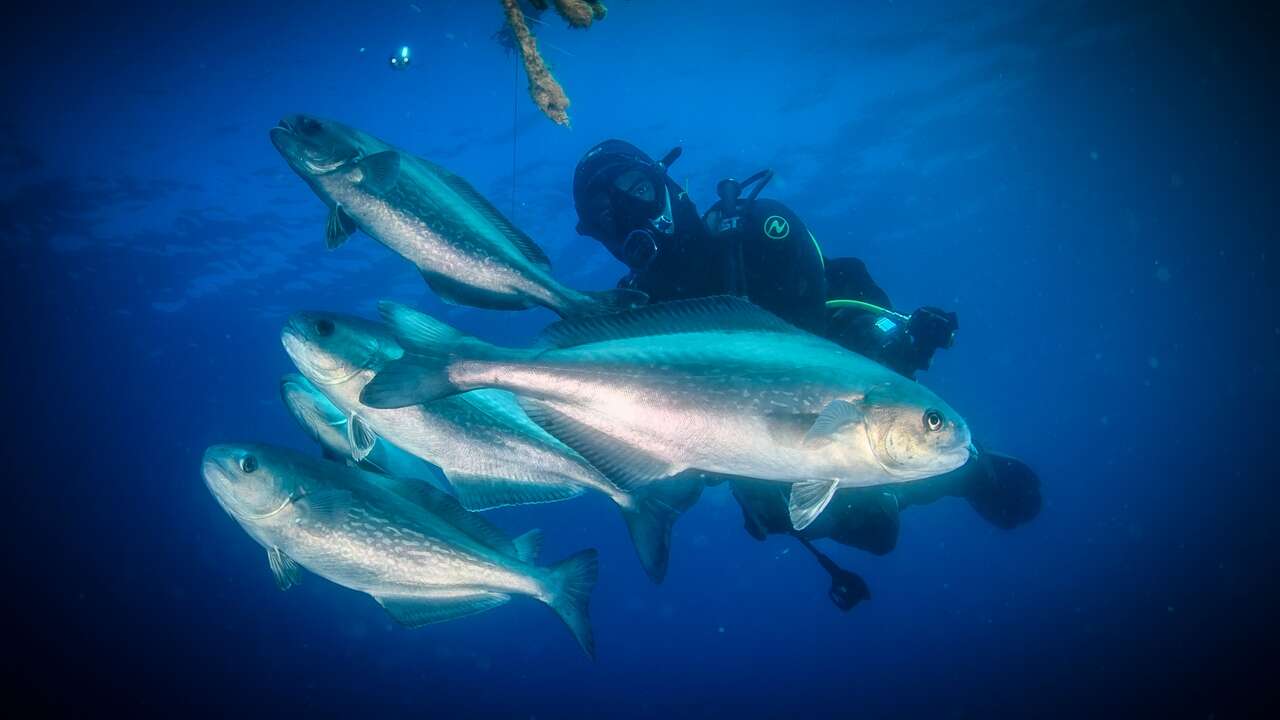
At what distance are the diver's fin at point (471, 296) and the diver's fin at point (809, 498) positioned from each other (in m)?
1.42

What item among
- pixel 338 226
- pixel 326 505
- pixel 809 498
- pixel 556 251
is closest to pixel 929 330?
pixel 809 498

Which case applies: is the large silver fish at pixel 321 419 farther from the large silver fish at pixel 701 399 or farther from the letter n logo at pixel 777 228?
the letter n logo at pixel 777 228

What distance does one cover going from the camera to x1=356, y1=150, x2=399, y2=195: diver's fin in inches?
87.0

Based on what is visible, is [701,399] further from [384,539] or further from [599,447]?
[384,539]

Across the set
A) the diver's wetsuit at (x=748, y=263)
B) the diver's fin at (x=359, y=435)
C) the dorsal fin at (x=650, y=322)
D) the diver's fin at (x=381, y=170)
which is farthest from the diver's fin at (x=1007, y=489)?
the diver's fin at (x=381, y=170)

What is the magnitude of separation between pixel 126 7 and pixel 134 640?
956 inches

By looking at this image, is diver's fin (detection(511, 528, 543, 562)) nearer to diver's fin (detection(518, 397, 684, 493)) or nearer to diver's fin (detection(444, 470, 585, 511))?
diver's fin (detection(444, 470, 585, 511))

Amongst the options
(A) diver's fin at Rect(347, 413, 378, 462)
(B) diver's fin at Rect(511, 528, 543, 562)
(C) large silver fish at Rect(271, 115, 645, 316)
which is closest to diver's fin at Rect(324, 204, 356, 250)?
(C) large silver fish at Rect(271, 115, 645, 316)

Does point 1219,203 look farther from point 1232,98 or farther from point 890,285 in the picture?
point 890,285

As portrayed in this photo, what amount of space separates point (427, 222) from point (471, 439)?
1.45 meters

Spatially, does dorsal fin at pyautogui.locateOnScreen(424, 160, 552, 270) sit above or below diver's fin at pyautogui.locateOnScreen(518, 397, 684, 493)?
above

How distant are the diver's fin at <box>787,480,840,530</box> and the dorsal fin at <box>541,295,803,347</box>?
0.73 metres

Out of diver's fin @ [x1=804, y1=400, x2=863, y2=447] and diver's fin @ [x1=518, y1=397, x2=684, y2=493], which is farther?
diver's fin @ [x1=518, y1=397, x2=684, y2=493]

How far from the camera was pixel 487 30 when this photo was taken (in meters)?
13.5
